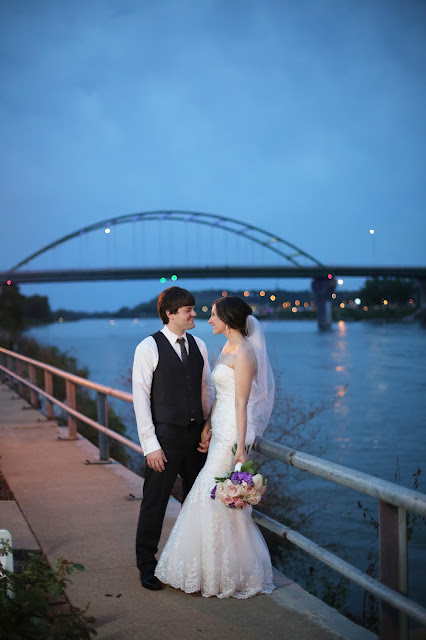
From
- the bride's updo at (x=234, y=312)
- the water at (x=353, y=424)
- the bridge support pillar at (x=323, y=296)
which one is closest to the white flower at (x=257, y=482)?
the bride's updo at (x=234, y=312)

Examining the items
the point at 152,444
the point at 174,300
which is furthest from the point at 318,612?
the point at 174,300

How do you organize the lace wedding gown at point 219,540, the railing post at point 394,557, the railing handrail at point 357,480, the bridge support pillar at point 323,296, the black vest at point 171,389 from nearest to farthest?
the railing handrail at point 357,480
the railing post at point 394,557
the lace wedding gown at point 219,540
the black vest at point 171,389
the bridge support pillar at point 323,296

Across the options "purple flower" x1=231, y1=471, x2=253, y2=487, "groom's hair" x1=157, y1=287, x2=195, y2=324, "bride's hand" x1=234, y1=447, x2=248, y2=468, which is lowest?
Answer: "purple flower" x1=231, y1=471, x2=253, y2=487

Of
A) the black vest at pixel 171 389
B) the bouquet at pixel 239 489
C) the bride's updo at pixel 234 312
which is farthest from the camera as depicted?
the black vest at pixel 171 389

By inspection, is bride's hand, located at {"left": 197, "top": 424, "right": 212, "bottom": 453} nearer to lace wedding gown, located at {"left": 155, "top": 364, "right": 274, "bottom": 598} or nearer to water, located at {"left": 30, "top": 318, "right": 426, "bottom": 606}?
lace wedding gown, located at {"left": 155, "top": 364, "right": 274, "bottom": 598}

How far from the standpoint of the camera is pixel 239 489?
3.67 m

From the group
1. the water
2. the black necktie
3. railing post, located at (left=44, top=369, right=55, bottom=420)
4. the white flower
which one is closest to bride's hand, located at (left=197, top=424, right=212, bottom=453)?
the black necktie

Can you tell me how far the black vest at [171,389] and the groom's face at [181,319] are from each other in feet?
0.29

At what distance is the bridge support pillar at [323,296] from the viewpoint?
251 feet

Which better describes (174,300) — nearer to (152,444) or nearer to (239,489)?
(152,444)

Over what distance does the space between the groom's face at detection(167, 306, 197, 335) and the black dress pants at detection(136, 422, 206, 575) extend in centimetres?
54

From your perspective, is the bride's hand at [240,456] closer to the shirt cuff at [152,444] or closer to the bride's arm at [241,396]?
the bride's arm at [241,396]

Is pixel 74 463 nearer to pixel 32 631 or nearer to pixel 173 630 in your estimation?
pixel 173 630

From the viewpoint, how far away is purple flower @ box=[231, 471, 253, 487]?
3.69 m
